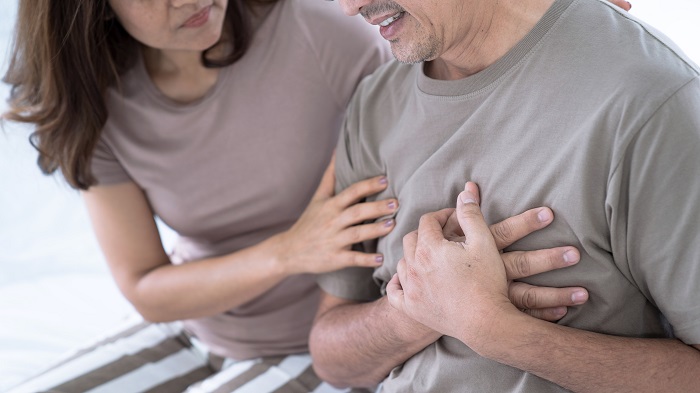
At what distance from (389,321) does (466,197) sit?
272mm

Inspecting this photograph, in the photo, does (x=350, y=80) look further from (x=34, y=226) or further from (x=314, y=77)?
(x=34, y=226)

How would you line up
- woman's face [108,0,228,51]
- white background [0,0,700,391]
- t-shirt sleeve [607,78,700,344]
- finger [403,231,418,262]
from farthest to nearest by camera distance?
white background [0,0,700,391] < woman's face [108,0,228,51] < finger [403,231,418,262] < t-shirt sleeve [607,78,700,344]

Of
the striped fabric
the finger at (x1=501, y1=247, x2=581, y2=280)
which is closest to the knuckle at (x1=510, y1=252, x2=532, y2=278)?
the finger at (x1=501, y1=247, x2=581, y2=280)

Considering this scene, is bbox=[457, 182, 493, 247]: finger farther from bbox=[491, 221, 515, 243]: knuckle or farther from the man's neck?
the man's neck

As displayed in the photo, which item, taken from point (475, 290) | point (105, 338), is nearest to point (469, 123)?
point (475, 290)

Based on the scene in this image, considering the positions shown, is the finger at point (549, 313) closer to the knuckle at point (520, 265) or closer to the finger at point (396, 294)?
the knuckle at point (520, 265)

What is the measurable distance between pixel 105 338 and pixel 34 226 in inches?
24.1

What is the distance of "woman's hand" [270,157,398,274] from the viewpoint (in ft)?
4.84

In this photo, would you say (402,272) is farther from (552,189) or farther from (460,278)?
(552,189)

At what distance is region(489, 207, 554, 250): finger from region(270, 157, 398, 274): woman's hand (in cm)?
27

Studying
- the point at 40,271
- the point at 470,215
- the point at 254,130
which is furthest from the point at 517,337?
the point at 40,271

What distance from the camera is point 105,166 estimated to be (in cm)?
180

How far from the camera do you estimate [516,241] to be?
1244 millimetres

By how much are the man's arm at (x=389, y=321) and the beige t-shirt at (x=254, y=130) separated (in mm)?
280
